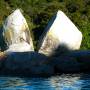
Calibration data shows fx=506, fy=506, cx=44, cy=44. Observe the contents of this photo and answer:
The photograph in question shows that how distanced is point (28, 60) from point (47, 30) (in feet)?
14.9

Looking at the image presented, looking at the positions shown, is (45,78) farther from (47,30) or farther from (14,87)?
(47,30)

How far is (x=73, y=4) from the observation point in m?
47.9

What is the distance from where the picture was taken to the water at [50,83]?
15.4 meters

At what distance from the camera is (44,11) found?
4594cm

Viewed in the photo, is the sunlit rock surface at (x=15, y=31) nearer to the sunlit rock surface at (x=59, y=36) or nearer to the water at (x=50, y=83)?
the sunlit rock surface at (x=59, y=36)

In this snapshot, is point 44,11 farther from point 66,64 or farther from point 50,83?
point 50,83

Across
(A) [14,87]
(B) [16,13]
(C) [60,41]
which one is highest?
(B) [16,13]

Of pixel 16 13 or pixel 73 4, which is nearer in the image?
pixel 16 13

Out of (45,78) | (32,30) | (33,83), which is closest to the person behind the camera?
(33,83)

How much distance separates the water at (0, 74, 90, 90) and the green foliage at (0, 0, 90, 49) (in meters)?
17.4

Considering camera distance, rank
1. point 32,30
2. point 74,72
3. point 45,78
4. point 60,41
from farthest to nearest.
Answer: point 32,30 → point 60,41 → point 74,72 → point 45,78

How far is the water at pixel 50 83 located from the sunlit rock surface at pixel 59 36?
16.7 feet

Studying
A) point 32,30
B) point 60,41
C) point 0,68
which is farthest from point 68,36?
point 32,30

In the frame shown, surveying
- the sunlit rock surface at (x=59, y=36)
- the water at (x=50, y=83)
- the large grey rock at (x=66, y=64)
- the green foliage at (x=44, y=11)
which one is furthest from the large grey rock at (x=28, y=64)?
the green foliage at (x=44, y=11)
